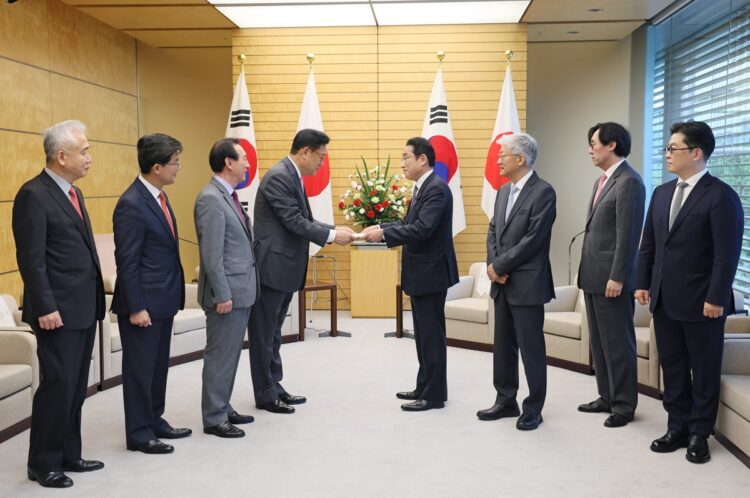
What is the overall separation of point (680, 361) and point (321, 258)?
5.48 metres

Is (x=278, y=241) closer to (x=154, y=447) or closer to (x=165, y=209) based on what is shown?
(x=165, y=209)

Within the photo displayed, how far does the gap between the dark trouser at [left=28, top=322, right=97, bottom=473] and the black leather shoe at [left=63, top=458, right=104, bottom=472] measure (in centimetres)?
12

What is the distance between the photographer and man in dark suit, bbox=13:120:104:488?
3412mm

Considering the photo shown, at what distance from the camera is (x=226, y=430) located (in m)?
4.32

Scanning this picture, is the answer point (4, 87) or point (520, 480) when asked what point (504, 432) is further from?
point (4, 87)

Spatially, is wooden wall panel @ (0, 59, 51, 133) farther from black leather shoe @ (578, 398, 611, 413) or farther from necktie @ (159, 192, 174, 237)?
black leather shoe @ (578, 398, 611, 413)

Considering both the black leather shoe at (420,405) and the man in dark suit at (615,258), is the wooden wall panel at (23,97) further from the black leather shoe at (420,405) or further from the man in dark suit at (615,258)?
the man in dark suit at (615,258)

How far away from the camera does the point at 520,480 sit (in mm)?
3641

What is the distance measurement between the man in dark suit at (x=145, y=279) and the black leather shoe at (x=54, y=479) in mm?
526

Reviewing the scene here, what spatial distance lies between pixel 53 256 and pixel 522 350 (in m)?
2.56

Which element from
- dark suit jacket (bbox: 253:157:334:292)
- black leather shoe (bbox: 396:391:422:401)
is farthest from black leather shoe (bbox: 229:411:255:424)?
black leather shoe (bbox: 396:391:422:401)

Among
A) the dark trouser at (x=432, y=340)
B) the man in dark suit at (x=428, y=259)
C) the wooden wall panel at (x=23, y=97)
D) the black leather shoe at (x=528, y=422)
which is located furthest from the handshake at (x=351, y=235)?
the wooden wall panel at (x=23, y=97)

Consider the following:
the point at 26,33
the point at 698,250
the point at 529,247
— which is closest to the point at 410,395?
the point at 529,247

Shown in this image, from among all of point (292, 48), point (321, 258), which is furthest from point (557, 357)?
point (292, 48)
